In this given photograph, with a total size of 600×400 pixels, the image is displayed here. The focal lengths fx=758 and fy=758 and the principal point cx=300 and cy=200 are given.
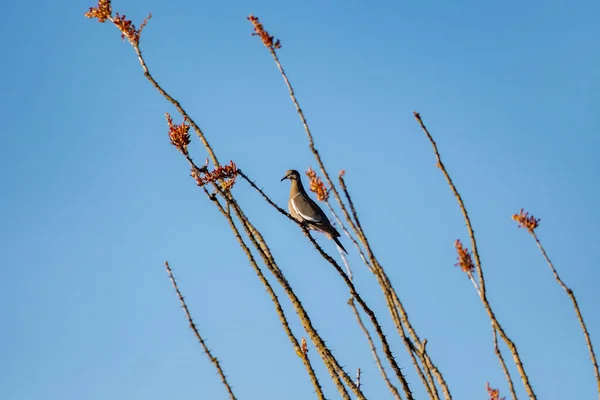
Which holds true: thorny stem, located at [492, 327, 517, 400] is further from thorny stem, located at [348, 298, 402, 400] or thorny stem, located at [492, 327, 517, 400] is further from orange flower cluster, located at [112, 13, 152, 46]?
orange flower cluster, located at [112, 13, 152, 46]

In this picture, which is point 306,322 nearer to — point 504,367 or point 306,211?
point 504,367

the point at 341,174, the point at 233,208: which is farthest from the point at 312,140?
the point at 233,208

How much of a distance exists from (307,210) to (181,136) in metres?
6.97

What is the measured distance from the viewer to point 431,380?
4.12 metres

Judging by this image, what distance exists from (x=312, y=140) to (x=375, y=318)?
1.29m

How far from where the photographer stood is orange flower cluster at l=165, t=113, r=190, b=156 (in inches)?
218

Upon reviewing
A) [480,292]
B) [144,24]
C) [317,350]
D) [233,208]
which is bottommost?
[480,292]

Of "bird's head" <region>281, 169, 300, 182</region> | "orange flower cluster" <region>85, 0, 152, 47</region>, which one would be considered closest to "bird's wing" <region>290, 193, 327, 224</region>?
"bird's head" <region>281, 169, 300, 182</region>

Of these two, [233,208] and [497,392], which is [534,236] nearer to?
[497,392]

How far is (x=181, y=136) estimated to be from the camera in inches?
218

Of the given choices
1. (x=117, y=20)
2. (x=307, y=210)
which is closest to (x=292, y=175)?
(x=307, y=210)

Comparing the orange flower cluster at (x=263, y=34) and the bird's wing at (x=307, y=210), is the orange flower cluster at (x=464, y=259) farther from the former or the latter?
the bird's wing at (x=307, y=210)

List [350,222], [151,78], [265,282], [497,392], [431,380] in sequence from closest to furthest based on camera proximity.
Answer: [431,380] → [350,222] → [497,392] → [265,282] → [151,78]

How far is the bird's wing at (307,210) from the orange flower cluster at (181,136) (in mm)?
6615
